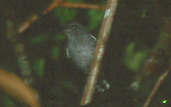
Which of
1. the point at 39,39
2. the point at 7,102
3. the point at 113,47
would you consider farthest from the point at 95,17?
the point at 7,102

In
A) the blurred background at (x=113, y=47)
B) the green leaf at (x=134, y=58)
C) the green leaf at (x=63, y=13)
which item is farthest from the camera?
the green leaf at (x=134, y=58)

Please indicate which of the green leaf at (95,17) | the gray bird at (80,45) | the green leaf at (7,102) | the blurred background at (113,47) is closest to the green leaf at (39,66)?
the blurred background at (113,47)

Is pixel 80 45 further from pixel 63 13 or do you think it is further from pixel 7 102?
pixel 7 102

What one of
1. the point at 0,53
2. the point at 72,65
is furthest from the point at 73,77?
the point at 0,53

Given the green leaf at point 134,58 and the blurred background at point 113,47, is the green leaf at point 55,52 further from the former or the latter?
the green leaf at point 134,58

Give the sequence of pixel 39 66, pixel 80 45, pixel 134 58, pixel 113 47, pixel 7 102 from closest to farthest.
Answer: pixel 7 102 < pixel 39 66 < pixel 134 58 < pixel 113 47 < pixel 80 45

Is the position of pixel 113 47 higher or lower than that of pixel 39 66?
lower

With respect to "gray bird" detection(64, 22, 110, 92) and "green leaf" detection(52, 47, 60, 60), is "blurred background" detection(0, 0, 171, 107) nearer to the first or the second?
"green leaf" detection(52, 47, 60, 60)
